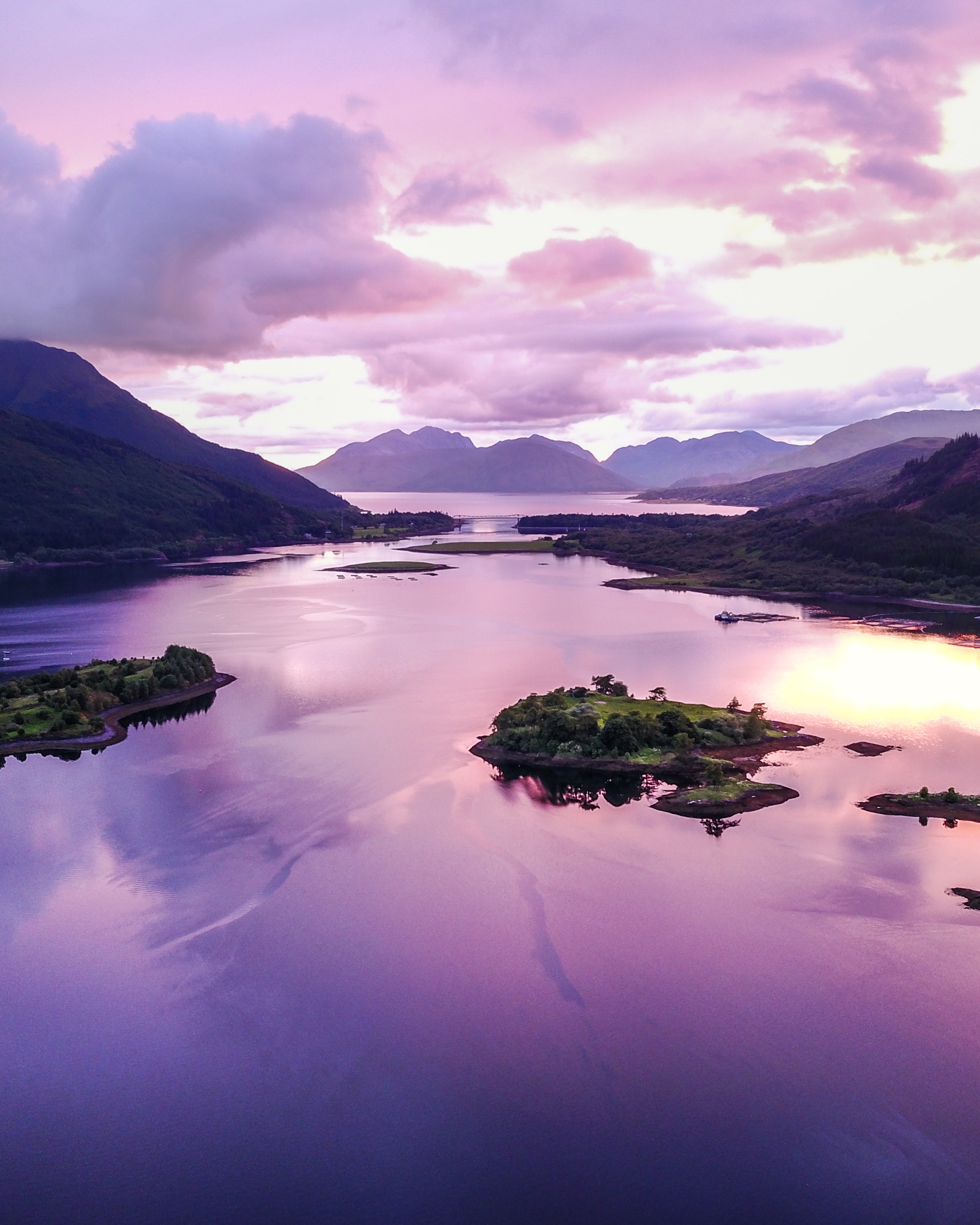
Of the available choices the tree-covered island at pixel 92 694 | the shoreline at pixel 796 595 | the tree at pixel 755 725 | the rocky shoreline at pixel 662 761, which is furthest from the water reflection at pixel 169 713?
the shoreline at pixel 796 595

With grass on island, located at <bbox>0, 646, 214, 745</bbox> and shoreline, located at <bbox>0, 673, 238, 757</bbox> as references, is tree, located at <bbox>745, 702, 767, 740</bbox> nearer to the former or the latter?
shoreline, located at <bbox>0, 673, 238, 757</bbox>

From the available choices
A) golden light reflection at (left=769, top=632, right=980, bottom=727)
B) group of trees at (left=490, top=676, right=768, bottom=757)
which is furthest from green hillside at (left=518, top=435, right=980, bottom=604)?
group of trees at (left=490, top=676, right=768, bottom=757)

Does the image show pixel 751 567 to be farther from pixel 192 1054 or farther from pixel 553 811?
pixel 192 1054

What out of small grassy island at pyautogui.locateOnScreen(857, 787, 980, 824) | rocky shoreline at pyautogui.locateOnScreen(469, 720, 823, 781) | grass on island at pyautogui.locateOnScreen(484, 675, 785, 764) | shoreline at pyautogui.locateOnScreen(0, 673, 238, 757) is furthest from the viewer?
shoreline at pyautogui.locateOnScreen(0, 673, 238, 757)

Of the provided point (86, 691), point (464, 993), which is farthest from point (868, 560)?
point (464, 993)

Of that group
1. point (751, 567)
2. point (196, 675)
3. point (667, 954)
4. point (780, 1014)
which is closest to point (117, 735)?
point (196, 675)

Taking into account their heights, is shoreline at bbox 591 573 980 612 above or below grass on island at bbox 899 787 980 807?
above
